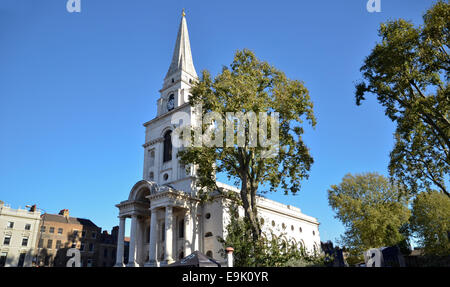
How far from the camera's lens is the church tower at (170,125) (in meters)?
37.2

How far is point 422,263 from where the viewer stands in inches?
949

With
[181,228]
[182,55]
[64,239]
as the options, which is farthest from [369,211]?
[64,239]

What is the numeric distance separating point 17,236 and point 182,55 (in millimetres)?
35087

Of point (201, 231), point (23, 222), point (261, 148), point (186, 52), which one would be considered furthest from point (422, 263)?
point (23, 222)

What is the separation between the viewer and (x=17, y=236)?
144 ft

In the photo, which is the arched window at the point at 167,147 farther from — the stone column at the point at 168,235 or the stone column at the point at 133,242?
the stone column at the point at 168,235

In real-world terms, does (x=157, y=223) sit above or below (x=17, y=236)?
below

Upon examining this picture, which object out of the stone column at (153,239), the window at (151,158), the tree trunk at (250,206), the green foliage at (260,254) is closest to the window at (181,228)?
the stone column at (153,239)

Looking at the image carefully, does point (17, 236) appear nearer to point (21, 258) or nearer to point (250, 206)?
point (21, 258)

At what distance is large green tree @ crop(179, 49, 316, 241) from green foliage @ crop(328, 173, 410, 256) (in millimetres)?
13423

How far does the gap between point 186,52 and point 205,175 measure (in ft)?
87.3

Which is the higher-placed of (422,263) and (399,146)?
(399,146)

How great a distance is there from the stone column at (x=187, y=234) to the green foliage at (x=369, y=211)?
1791 centimetres
